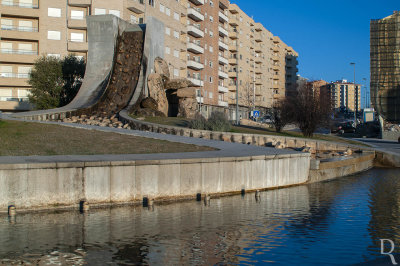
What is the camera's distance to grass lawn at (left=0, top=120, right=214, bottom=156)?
1259 cm

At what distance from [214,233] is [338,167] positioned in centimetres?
1097

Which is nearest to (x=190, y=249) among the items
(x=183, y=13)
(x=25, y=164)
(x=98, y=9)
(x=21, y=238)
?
(x=21, y=238)

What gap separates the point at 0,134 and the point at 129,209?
6092mm

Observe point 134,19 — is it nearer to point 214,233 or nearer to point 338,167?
point 338,167

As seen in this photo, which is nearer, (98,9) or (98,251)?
(98,251)

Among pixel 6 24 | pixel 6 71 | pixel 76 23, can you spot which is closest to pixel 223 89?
pixel 76 23

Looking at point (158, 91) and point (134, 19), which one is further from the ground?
point (134, 19)

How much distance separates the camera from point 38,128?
1596 centimetres

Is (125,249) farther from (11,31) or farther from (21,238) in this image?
(11,31)

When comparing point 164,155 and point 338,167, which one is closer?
point 164,155

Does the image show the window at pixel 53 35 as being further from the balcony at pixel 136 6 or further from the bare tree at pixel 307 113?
the bare tree at pixel 307 113

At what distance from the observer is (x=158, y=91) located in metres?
29.4

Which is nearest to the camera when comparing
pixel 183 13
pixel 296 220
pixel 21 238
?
pixel 21 238

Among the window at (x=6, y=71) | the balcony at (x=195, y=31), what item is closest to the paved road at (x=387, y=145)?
the balcony at (x=195, y=31)
